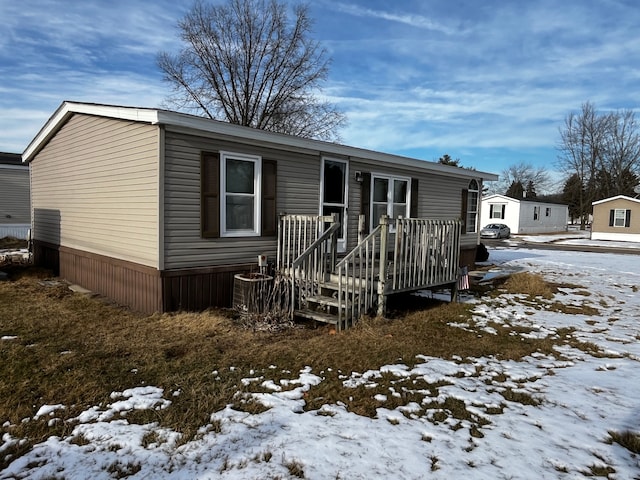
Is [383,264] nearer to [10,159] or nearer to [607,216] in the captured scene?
[10,159]

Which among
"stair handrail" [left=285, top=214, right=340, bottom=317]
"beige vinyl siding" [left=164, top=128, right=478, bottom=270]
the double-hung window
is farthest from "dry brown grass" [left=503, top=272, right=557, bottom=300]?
the double-hung window

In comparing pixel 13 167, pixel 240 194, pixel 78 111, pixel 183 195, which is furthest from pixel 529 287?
pixel 13 167

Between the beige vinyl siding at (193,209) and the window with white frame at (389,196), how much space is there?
8.45 ft

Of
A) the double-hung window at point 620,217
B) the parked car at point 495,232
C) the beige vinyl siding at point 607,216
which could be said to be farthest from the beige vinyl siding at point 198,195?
the double-hung window at point 620,217

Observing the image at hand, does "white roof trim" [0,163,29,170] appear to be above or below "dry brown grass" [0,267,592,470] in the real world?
above

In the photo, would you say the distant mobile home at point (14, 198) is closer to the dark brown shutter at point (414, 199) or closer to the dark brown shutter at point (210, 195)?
the dark brown shutter at point (210, 195)

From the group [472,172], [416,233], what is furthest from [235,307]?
[472,172]

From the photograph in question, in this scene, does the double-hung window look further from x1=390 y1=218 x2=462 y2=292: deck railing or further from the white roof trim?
the white roof trim

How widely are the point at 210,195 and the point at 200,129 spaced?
3.14 ft

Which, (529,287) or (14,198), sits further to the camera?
(14,198)

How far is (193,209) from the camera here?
20.0 ft

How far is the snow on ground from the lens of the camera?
2.43m

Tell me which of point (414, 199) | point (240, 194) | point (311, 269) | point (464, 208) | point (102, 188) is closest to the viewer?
point (311, 269)

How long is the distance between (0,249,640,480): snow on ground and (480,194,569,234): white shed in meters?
32.9
